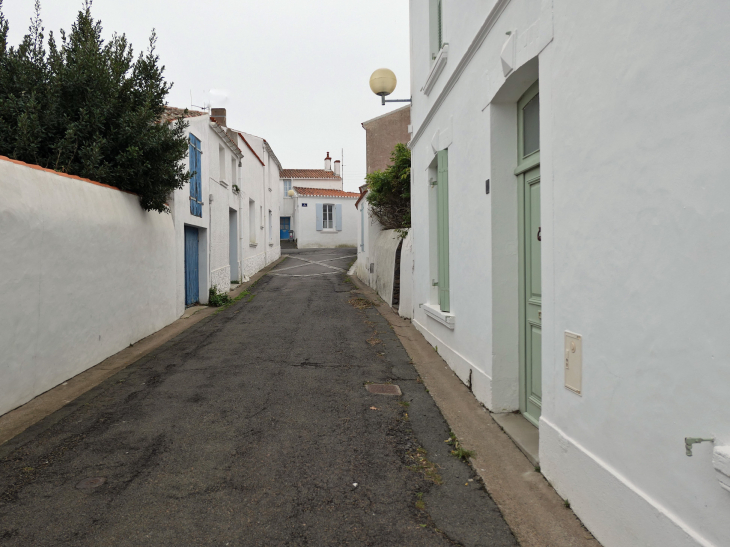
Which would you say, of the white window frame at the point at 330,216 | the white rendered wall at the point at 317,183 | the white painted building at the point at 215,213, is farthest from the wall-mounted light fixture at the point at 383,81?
the white rendered wall at the point at 317,183

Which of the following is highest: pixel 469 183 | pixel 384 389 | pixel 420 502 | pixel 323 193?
pixel 323 193

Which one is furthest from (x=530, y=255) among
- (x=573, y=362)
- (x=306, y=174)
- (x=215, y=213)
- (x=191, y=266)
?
(x=306, y=174)

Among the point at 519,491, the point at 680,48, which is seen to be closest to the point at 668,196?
the point at 680,48

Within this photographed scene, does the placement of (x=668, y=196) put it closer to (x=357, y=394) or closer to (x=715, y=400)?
(x=715, y=400)

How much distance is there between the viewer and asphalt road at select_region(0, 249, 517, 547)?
280 centimetres

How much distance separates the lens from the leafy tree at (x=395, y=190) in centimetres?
1241

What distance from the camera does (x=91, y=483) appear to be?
3.34 meters

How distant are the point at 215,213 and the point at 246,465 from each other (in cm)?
1076

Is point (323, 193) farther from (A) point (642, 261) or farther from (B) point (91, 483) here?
(A) point (642, 261)

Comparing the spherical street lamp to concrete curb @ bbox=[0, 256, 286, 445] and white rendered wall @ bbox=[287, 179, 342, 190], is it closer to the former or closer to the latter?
concrete curb @ bbox=[0, 256, 286, 445]

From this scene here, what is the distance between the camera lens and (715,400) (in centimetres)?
189

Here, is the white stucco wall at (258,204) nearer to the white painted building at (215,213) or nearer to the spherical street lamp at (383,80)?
the white painted building at (215,213)

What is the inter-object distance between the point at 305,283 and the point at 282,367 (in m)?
9.66

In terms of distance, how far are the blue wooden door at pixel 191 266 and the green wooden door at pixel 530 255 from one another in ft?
27.9
